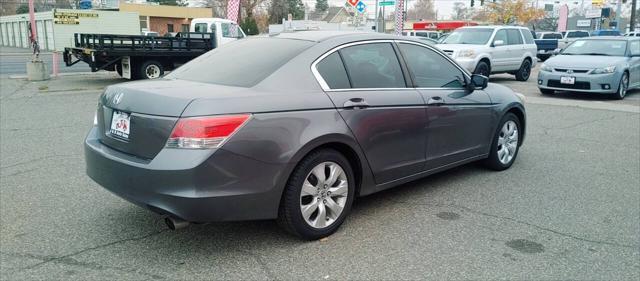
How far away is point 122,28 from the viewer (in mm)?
37781

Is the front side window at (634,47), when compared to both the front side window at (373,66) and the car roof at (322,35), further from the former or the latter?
the front side window at (373,66)

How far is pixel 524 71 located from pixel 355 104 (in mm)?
15260

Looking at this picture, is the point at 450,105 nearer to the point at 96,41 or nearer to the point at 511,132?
the point at 511,132

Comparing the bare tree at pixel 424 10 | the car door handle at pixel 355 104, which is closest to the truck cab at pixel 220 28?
the car door handle at pixel 355 104

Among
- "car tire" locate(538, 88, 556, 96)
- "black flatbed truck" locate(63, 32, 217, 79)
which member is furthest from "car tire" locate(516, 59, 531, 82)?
"black flatbed truck" locate(63, 32, 217, 79)

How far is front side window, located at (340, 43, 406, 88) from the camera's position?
414 cm

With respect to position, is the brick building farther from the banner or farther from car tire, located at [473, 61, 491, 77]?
car tire, located at [473, 61, 491, 77]

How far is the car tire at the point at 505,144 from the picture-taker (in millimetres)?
5652

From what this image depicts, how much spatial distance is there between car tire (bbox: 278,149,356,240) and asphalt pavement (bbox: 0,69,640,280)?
130 millimetres

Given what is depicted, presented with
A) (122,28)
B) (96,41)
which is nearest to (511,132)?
(96,41)

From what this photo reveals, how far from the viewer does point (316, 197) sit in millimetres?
3752

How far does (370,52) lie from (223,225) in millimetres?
1881

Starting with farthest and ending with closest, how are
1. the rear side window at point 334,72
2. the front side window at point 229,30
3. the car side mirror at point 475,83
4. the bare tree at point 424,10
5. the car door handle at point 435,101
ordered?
the bare tree at point 424,10
the front side window at point 229,30
the car side mirror at point 475,83
the car door handle at point 435,101
the rear side window at point 334,72

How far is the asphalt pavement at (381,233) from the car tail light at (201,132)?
0.83 m
